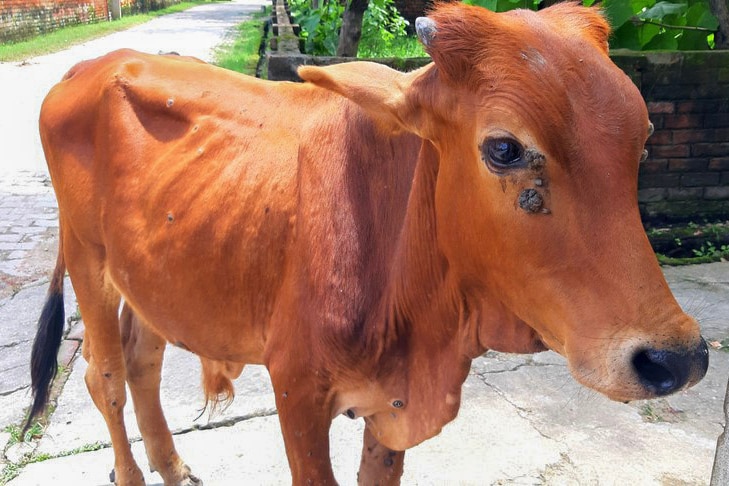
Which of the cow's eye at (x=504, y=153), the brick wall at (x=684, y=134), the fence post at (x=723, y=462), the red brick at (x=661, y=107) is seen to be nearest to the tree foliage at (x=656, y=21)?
the brick wall at (x=684, y=134)

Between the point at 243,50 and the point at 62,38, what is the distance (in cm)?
579

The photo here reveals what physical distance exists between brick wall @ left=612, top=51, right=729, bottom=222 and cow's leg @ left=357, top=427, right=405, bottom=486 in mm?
3760

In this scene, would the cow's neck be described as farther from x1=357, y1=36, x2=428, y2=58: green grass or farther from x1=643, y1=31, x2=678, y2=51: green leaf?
x1=357, y1=36, x2=428, y2=58: green grass

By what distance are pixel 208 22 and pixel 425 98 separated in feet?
74.0

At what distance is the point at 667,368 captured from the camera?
128cm

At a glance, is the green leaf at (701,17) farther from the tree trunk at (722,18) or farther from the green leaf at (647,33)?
the green leaf at (647,33)

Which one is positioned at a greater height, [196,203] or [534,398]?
[196,203]

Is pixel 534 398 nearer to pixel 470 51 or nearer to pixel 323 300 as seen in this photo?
pixel 323 300

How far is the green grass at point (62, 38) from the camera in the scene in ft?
48.1

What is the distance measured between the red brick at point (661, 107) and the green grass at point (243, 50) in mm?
5787

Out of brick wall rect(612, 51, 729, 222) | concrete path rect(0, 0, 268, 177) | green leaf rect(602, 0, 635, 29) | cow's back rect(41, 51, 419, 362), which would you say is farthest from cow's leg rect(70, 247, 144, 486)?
concrete path rect(0, 0, 268, 177)

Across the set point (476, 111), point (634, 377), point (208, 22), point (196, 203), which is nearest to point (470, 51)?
point (476, 111)

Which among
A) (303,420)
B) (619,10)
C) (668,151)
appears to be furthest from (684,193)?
(303,420)

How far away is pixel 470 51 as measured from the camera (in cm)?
149
